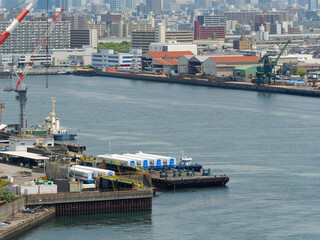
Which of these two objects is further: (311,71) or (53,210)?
(311,71)

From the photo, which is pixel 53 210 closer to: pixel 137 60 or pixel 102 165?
pixel 102 165

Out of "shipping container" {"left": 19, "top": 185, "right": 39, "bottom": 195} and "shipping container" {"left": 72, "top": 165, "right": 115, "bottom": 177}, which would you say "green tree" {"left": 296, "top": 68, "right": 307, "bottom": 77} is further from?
"shipping container" {"left": 19, "top": 185, "right": 39, "bottom": 195}

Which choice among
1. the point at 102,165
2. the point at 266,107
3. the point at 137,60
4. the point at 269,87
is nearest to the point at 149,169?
the point at 102,165

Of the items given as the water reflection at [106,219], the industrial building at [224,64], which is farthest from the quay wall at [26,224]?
the industrial building at [224,64]

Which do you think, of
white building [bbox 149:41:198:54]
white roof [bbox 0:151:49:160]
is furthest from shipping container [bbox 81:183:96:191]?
white building [bbox 149:41:198:54]

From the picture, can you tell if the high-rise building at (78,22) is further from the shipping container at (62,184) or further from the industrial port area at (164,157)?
the shipping container at (62,184)
